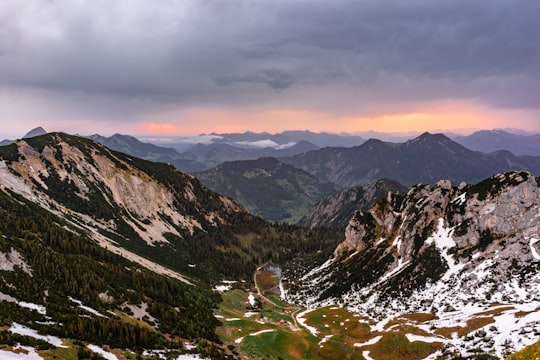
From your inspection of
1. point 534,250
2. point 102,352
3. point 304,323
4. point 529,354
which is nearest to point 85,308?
point 102,352

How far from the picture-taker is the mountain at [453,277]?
277 ft

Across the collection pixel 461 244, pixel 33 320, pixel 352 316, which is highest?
pixel 33 320

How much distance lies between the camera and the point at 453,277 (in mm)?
126250

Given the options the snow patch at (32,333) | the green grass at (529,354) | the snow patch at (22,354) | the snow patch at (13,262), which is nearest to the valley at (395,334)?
the snow patch at (32,333)

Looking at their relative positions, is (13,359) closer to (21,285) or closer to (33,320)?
(33,320)

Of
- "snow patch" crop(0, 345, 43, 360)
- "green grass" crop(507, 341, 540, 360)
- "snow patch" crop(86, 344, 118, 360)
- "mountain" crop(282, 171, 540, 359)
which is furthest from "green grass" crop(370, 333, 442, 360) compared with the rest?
"snow patch" crop(0, 345, 43, 360)

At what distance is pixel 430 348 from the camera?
84.0 m

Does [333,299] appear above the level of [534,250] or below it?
below

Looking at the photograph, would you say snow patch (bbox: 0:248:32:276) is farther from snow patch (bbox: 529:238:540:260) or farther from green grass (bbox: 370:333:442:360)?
snow patch (bbox: 529:238:540:260)

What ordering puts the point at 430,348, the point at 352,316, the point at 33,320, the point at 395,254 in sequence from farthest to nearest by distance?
1. the point at 395,254
2. the point at 352,316
3. the point at 430,348
4. the point at 33,320

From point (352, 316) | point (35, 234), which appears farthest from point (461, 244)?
point (35, 234)

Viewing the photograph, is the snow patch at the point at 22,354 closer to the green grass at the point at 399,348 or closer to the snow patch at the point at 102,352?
the snow patch at the point at 102,352

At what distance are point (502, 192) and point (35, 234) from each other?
179 m

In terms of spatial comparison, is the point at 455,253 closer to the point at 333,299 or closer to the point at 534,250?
the point at 534,250
